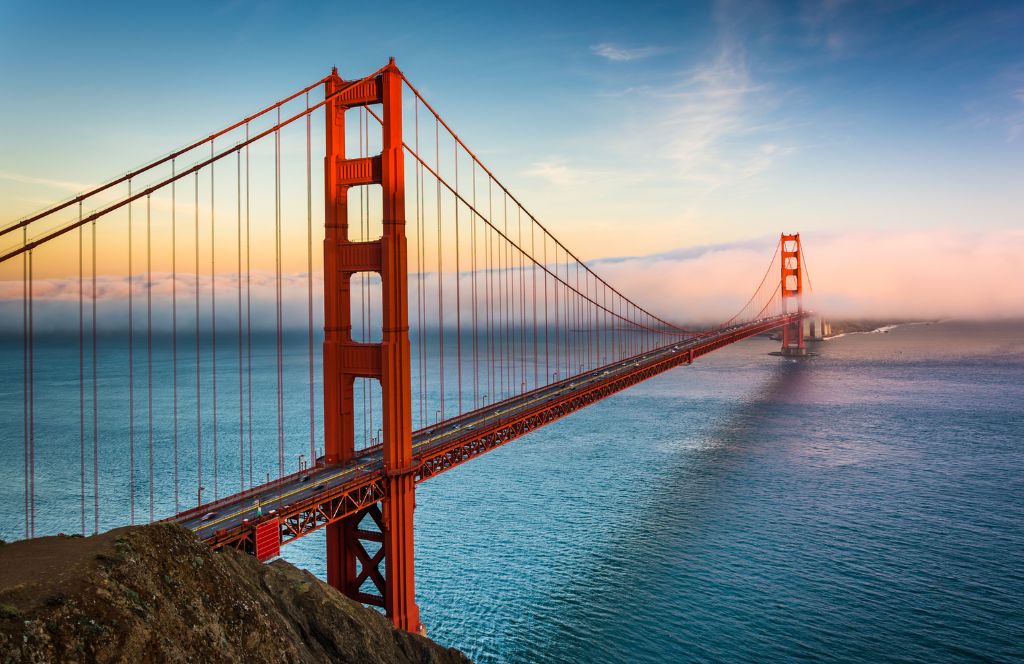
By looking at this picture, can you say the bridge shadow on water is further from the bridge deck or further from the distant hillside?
the distant hillside

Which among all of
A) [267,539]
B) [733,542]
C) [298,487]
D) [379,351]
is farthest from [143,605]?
[733,542]

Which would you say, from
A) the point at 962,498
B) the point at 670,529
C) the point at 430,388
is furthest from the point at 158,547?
the point at 430,388

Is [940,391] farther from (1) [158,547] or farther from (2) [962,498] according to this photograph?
(1) [158,547]

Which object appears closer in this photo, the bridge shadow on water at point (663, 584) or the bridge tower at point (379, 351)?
the bridge tower at point (379, 351)

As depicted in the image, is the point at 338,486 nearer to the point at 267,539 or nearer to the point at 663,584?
the point at 267,539

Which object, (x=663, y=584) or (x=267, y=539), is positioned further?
(x=663, y=584)

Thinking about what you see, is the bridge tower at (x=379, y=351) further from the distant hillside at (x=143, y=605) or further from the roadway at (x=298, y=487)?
the distant hillside at (x=143, y=605)

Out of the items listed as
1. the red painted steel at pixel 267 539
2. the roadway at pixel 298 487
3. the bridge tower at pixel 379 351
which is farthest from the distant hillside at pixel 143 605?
the bridge tower at pixel 379 351
